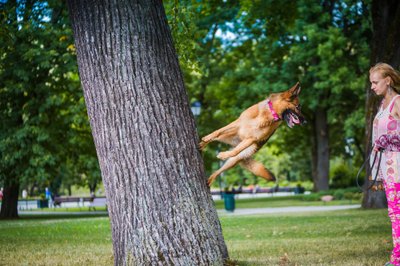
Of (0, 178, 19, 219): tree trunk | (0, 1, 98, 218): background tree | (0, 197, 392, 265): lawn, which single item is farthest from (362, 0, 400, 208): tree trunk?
(0, 178, 19, 219): tree trunk

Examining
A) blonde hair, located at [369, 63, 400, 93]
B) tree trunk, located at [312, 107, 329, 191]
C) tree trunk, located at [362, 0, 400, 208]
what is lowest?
blonde hair, located at [369, 63, 400, 93]

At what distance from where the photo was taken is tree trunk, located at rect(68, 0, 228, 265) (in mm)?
5395

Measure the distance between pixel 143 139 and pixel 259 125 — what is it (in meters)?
1.16

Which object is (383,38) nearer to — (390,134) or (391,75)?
(391,75)

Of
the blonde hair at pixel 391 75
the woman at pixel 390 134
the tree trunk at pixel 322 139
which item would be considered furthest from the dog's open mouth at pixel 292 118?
the tree trunk at pixel 322 139

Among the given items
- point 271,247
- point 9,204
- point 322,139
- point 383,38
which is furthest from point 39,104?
point 322,139

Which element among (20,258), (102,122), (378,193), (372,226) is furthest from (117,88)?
(378,193)

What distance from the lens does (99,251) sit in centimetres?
893

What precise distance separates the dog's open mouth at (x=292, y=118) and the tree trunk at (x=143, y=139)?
3.04 feet

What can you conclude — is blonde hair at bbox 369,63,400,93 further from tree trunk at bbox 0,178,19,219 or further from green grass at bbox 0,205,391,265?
tree trunk at bbox 0,178,19,219

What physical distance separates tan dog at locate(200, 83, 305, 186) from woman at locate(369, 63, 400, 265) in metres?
0.92

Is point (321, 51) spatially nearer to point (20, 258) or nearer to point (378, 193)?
point (378, 193)

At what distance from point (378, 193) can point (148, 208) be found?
15289mm

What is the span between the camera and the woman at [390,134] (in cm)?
587
